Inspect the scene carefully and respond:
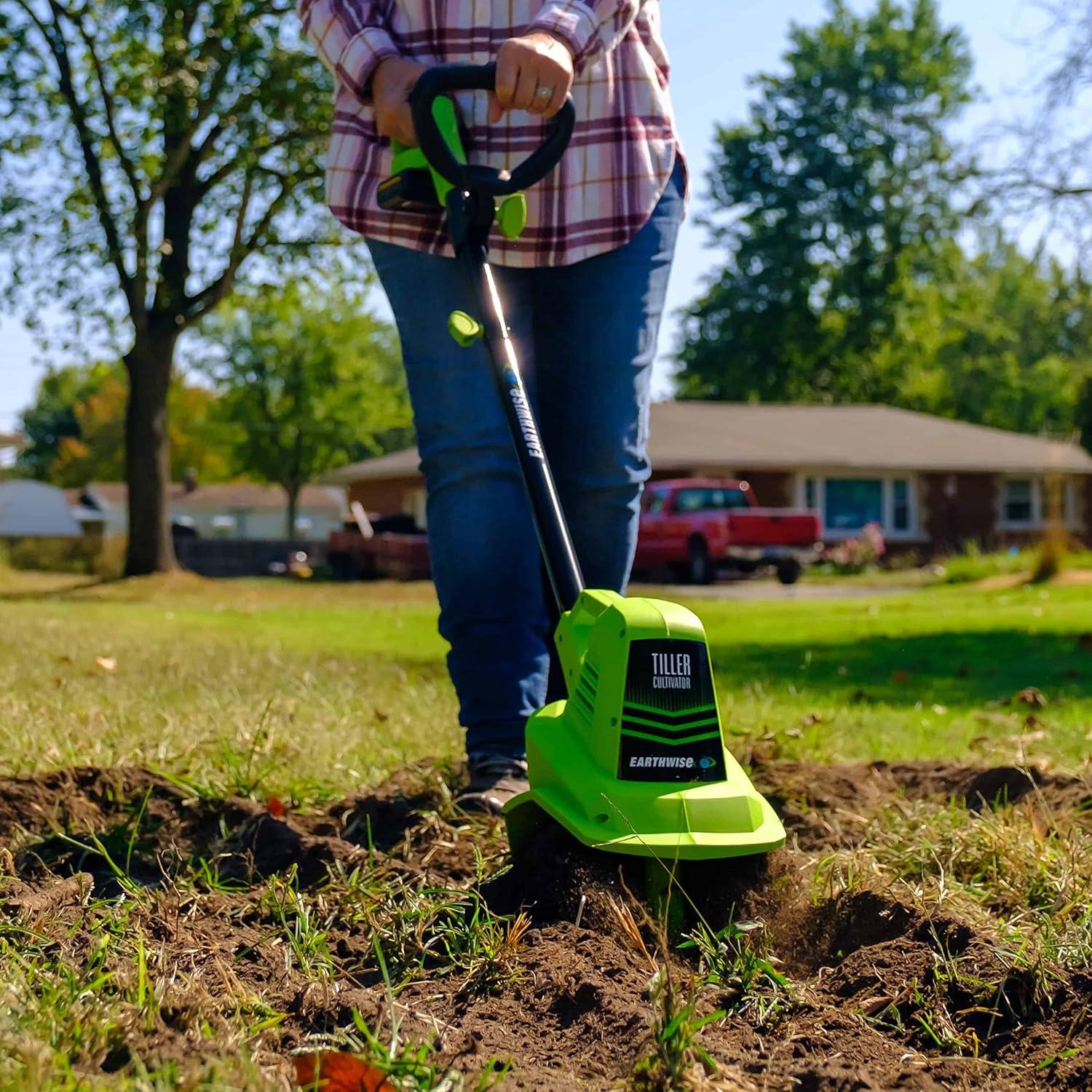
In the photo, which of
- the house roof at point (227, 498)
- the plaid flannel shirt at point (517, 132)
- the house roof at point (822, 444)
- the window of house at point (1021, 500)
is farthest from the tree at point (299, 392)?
the plaid flannel shirt at point (517, 132)

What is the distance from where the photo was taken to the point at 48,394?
261 ft

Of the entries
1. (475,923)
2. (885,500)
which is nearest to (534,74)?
(475,923)

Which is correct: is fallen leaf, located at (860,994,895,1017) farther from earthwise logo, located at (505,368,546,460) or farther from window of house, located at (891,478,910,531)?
window of house, located at (891,478,910,531)

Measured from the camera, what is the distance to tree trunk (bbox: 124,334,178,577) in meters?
19.8

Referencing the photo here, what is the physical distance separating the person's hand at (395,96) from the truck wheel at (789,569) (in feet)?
66.0

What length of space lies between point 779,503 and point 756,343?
395 inches

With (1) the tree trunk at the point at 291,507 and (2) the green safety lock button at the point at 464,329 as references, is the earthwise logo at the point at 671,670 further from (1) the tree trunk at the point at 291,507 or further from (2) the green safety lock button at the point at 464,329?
(1) the tree trunk at the point at 291,507

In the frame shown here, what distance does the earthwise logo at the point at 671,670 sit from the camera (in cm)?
186

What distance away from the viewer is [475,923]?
177 centimetres

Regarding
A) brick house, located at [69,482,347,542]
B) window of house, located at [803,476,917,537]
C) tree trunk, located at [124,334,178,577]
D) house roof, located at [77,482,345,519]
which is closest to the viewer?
tree trunk, located at [124,334,178,577]

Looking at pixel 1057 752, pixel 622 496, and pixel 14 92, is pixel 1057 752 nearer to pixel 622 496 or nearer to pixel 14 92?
pixel 622 496

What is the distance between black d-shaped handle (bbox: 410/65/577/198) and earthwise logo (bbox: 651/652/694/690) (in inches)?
41.9

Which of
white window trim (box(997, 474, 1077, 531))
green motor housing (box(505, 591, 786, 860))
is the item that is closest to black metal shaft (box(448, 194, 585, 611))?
green motor housing (box(505, 591, 786, 860))

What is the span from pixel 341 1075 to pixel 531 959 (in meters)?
0.43
